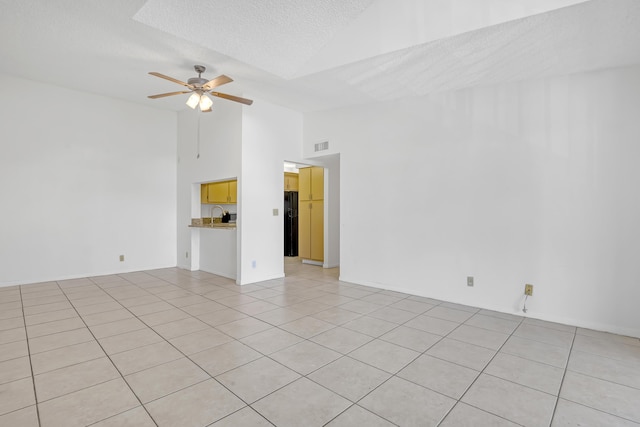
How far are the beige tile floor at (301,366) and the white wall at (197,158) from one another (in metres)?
2.14

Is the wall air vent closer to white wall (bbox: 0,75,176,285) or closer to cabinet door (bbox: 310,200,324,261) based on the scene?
cabinet door (bbox: 310,200,324,261)

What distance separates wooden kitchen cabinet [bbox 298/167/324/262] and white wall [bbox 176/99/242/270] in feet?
7.29

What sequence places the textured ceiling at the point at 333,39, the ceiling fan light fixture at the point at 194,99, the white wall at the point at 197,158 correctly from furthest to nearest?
the white wall at the point at 197,158 → the ceiling fan light fixture at the point at 194,99 → the textured ceiling at the point at 333,39

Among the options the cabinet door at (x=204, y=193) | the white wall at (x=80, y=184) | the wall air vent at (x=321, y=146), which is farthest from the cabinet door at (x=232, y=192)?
the wall air vent at (x=321, y=146)

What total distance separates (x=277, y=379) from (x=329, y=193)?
14.5ft

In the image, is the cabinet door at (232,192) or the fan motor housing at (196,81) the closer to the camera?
the fan motor housing at (196,81)

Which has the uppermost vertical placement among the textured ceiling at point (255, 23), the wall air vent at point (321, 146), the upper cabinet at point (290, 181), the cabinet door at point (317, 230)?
the textured ceiling at point (255, 23)

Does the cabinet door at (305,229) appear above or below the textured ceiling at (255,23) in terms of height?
below

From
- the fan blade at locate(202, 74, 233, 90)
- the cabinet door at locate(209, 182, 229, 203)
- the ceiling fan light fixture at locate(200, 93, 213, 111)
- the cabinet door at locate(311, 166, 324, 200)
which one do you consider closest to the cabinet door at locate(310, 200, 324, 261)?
the cabinet door at locate(311, 166, 324, 200)

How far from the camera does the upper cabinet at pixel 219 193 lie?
20.3 feet

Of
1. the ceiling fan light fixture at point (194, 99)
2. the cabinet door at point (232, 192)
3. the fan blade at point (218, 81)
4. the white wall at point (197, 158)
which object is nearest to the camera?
the fan blade at point (218, 81)

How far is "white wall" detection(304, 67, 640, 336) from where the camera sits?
302cm

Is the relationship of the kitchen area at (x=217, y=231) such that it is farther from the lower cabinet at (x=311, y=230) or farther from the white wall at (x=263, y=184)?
the lower cabinet at (x=311, y=230)

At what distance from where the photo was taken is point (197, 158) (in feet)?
18.8
